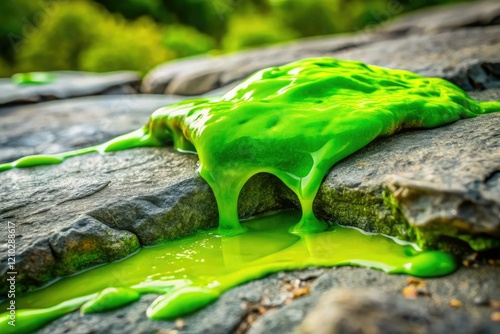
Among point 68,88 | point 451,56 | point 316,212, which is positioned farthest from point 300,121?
point 68,88

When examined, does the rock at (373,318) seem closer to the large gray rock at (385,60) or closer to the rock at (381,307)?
the rock at (381,307)

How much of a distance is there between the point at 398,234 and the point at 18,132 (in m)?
3.17

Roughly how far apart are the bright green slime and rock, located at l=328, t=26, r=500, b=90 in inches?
30.0

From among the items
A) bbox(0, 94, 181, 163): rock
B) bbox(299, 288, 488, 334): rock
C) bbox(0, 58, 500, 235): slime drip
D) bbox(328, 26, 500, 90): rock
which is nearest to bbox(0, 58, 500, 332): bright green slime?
bbox(0, 58, 500, 235): slime drip

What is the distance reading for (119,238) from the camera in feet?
6.26

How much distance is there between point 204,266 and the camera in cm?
173

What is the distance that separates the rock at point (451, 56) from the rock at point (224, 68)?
0.88 m

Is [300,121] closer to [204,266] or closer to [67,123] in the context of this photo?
[204,266]

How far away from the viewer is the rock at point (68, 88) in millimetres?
5250

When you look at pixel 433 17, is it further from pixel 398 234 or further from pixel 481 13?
pixel 398 234

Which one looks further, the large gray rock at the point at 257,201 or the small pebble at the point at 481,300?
the large gray rock at the point at 257,201

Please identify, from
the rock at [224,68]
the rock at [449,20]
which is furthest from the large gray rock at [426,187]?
the rock at [449,20]

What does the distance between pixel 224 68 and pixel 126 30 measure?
7.36 m

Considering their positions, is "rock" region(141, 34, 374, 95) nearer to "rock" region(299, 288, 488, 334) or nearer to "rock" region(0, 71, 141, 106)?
"rock" region(0, 71, 141, 106)
